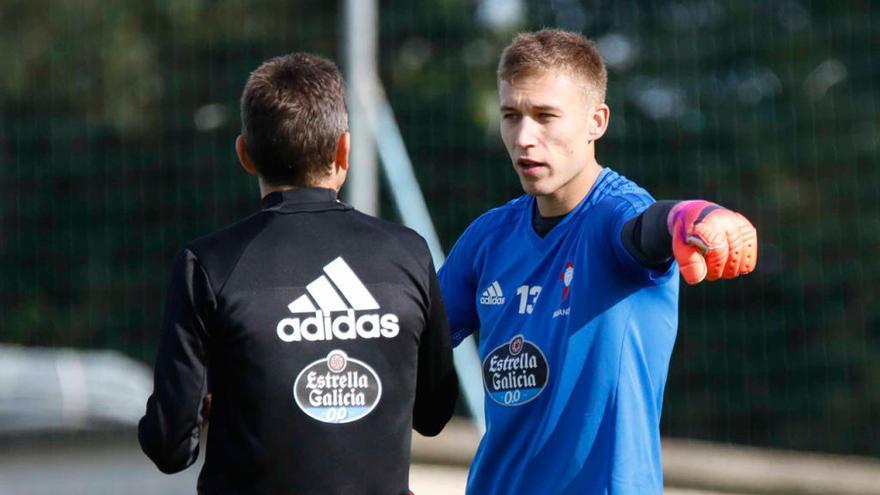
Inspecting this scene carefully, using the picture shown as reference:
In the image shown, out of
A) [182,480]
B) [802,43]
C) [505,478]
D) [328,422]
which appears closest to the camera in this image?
[328,422]

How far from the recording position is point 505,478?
3.02 metres

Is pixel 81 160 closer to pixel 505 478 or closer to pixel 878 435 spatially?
pixel 878 435

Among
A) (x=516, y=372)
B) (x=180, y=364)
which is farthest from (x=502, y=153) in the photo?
(x=180, y=364)

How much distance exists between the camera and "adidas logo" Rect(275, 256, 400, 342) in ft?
8.27

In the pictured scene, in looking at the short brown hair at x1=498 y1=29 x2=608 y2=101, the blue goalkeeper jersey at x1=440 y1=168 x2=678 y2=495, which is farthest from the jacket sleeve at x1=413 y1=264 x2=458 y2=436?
the short brown hair at x1=498 y1=29 x2=608 y2=101

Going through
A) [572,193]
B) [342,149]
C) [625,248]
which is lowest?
[625,248]

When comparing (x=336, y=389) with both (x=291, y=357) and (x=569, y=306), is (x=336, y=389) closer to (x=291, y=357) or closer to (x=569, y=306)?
(x=291, y=357)

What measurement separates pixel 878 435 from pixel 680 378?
5.93 ft

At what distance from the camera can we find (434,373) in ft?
8.81

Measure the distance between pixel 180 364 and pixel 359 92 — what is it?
4066mm

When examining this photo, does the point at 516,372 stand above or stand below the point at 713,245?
below

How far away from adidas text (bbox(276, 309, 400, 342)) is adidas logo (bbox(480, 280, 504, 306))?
57 centimetres

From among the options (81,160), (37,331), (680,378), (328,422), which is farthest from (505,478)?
(37,331)

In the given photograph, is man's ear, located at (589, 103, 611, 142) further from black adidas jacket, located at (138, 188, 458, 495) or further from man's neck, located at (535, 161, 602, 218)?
black adidas jacket, located at (138, 188, 458, 495)
